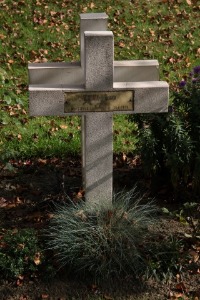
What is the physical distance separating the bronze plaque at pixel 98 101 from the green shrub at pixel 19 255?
1095mm

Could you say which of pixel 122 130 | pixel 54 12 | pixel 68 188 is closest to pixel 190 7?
pixel 54 12

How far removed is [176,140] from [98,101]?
33.7 inches

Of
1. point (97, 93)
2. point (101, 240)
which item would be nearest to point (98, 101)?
point (97, 93)

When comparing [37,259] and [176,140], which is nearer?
[37,259]

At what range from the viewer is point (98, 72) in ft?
19.0

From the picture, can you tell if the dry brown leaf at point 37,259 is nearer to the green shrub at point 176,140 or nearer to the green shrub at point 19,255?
the green shrub at point 19,255

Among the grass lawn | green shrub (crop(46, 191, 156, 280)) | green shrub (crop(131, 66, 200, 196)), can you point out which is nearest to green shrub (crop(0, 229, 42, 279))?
green shrub (crop(46, 191, 156, 280))

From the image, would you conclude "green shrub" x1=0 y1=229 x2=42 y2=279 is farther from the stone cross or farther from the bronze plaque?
the bronze plaque

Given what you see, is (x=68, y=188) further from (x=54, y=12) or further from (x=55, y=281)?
(x=54, y=12)

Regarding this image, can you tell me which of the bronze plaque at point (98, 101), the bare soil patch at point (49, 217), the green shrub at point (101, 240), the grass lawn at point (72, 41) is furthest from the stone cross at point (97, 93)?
the grass lawn at point (72, 41)

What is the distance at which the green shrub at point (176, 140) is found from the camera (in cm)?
630

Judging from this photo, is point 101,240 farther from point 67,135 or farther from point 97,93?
point 67,135

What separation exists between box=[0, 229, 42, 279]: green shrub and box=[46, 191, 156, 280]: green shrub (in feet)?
0.46

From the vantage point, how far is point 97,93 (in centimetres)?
584
